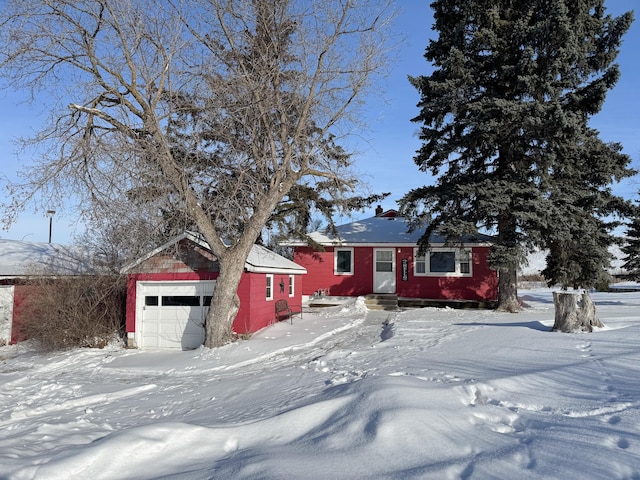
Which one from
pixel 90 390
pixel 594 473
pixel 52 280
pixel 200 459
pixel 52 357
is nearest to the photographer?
pixel 594 473

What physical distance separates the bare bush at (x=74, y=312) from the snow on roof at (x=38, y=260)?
0.63 meters

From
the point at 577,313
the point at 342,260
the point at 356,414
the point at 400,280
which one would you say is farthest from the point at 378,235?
the point at 356,414

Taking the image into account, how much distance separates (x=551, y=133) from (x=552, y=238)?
3.66 metres

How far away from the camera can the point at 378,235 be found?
23234 millimetres

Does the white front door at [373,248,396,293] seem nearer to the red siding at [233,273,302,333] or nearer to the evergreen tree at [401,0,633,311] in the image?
the evergreen tree at [401,0,633,311]

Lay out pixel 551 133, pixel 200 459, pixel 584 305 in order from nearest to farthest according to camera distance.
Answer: pixel 200 459
pixel 584 305
pixel 551 133

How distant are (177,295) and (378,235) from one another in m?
11.3

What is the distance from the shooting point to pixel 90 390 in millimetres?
9016

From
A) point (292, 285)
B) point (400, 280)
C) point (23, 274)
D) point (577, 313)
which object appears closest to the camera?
point (577, 313)

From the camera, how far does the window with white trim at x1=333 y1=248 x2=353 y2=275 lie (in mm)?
22812

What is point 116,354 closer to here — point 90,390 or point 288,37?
point 90,390

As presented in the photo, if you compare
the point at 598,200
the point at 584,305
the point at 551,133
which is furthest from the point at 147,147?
the point at 598,200

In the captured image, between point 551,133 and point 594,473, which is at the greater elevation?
point 551,133

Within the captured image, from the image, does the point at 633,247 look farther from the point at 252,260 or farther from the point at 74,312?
the point at 74,312
